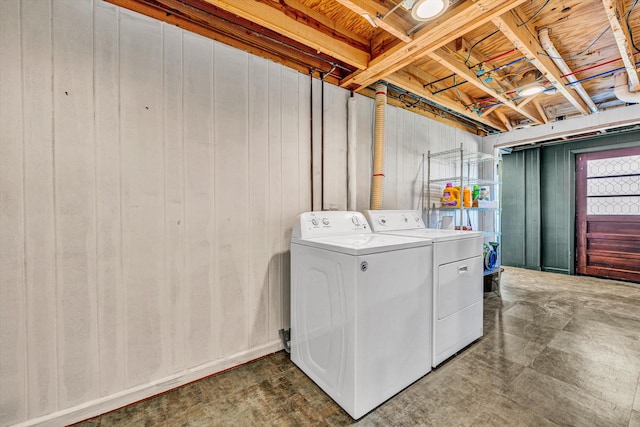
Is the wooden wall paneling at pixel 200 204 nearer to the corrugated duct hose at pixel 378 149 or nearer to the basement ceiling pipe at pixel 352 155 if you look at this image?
the basement ceiling pipe at pixel 352 155

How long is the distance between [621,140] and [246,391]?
18.0ft

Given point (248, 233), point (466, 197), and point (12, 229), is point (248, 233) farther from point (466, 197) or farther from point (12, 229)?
point (466, 197)

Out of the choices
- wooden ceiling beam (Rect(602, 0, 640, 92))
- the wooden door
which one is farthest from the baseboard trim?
the wooden door

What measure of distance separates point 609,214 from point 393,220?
3.84 metres

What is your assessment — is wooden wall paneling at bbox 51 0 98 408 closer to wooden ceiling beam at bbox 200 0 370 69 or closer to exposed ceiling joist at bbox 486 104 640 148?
wooden ceiling beam at bbox 200 0 370 69

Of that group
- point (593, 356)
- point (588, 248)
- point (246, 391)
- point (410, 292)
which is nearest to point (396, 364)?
point (410, 292)

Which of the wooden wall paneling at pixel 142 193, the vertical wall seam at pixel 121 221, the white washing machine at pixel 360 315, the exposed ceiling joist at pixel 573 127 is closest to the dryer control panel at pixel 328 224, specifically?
the white washing machine at pixel 360 315

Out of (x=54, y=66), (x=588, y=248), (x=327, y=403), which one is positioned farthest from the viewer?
(x=588, y=248)

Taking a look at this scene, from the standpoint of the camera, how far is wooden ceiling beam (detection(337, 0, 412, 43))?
1.53 meters

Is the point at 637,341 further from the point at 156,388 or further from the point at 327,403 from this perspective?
the point at 156,388

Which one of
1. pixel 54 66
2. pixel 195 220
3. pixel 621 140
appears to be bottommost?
pixel 195 220

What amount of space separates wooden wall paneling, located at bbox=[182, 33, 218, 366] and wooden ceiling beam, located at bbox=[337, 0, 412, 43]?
911mm

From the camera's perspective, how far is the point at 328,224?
1.90 meters

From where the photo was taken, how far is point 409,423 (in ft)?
4.20
